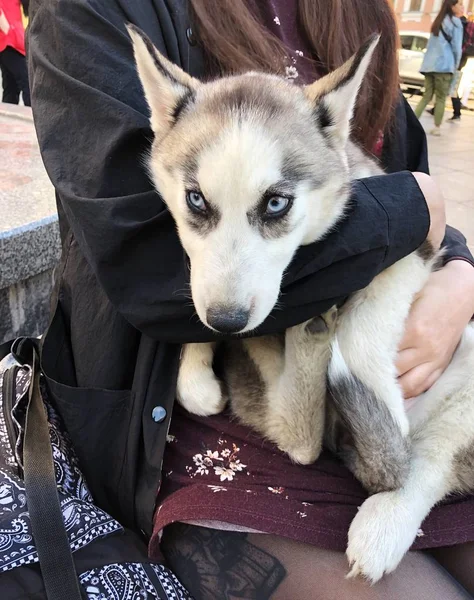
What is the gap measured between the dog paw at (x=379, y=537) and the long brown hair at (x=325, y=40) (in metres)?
1.24

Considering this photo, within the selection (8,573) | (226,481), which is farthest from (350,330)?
(8,573)

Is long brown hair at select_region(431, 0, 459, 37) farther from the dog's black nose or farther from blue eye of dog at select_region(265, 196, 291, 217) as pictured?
the dog's black nose

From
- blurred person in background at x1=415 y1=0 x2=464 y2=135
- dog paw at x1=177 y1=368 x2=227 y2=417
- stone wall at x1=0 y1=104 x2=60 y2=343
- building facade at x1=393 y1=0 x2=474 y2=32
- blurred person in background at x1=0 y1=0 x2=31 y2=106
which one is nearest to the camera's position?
dog paw at x1=177 y1=368 x2=227 y2=417

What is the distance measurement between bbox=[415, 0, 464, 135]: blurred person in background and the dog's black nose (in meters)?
11.6

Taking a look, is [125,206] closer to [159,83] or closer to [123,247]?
[123,247]

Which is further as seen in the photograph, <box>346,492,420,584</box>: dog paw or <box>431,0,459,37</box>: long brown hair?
<box>431,0,459,37</box>: long brown hair

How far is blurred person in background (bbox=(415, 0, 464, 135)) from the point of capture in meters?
11.8

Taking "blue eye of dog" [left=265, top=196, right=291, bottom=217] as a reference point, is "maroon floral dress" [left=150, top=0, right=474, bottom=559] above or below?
below

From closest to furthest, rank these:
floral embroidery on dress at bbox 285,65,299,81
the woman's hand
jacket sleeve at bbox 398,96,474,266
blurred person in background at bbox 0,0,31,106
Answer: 1. the woman's hand
2. floral embroidery on dress at bbox 285,65,299,81
3. jacket sleeve at bbox 398,96,474,266
4. blurred person in background at bbox 0,0,31,106

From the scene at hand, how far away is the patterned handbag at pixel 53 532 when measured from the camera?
4.13ft

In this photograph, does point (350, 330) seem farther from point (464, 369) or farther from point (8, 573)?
point (8, 573)

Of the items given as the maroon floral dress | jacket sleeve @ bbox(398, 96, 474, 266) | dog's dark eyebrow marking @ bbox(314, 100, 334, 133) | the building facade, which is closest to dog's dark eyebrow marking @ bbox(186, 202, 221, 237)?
dog's dark eyebrow marking @ bbox(314, 100, 334, 133)

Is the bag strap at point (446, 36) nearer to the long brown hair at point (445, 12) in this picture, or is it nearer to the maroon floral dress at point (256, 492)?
the long brown hair at point (445, 12)

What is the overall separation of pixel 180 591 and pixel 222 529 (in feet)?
0.59
